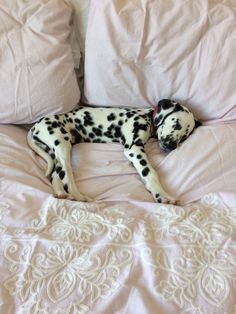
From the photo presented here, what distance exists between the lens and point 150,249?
1084 mm

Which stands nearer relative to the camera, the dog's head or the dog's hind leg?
the dog's hind leg

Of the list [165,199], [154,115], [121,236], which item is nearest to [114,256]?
[121,236]

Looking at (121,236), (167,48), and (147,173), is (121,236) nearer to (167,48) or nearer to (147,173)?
(147,173)

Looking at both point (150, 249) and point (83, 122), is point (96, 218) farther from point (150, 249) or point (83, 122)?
point (83, 122)

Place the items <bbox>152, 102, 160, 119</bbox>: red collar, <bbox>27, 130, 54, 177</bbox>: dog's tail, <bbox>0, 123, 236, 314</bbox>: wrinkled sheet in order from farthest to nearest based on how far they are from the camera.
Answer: <bbox>152, 102, 160, 119</bbox>: red collar
<bbox>27, 130, 54, 177</bbox>: dog's tail
<bbox>0, 123, 236, 314</bbox>: wrinkled sheet

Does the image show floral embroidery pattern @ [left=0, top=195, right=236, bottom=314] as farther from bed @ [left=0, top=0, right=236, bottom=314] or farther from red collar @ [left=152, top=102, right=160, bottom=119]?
red collar @ [left=152, top=102, right=160, bottom=119]

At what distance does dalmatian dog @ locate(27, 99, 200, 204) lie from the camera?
1398mm

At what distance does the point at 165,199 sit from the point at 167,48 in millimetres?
607

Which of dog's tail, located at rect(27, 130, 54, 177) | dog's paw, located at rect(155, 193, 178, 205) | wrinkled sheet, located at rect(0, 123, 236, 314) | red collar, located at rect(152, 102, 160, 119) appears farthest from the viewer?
red collar, located at rect(152, 102, 160, 119)

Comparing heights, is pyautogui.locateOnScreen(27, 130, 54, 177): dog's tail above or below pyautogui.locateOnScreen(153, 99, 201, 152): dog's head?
below

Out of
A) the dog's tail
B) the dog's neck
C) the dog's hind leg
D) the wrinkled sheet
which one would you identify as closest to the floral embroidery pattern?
the wrinkled sheet

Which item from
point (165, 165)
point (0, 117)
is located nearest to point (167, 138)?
point (165, 165)

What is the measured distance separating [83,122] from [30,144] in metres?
0.23

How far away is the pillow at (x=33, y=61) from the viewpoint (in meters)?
1.50
